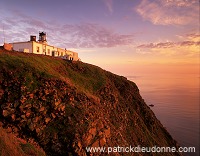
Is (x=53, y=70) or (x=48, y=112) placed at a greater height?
(x=53, y=70)

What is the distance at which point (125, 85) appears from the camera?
4541 centimetres

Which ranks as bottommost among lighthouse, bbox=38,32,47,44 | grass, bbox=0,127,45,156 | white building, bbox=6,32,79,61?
grass, bbox=0,127,45,156

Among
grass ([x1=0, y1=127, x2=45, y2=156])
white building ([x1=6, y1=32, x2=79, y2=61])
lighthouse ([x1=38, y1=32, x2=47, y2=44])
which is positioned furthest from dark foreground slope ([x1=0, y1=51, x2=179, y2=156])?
lighthouse ([x1=38, y1=32, x2=47, y2=44])

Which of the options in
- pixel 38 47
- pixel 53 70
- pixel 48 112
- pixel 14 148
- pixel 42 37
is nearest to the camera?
pixel 14 148

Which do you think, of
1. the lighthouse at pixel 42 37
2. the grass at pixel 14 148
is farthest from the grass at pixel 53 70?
the lighthouse at pixel 42 37

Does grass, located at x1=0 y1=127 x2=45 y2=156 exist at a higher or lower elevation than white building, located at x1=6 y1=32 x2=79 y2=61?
lower

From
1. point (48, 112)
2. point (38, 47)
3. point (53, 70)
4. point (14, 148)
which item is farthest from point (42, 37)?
point (14, 148)

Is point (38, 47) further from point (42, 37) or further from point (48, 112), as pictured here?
point (48, 112)

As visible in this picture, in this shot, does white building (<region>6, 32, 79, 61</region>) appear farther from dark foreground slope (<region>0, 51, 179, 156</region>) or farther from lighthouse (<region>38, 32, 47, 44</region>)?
dark foreground slope (<region>0, 51, 179, 156</region>)

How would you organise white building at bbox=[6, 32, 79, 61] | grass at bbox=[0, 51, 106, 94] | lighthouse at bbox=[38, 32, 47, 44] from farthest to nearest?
lighthouse at bbox=[38, 32, 47, 44]
white building at bbox=[6, 32, 79, 61]
grass at bbox=[0, 51, 106, 94]

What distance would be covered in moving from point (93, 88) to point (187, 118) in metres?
71.7

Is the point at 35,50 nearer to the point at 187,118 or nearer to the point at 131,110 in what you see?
the point at 131,110

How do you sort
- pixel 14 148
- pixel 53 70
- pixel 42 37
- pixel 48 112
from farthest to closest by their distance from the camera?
pixel 42 37 → pixel 53 70 → pixel 48 112 → pixel 14 148

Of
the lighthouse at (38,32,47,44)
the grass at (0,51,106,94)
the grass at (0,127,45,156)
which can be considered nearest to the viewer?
the grass at (0,127,45,156)
